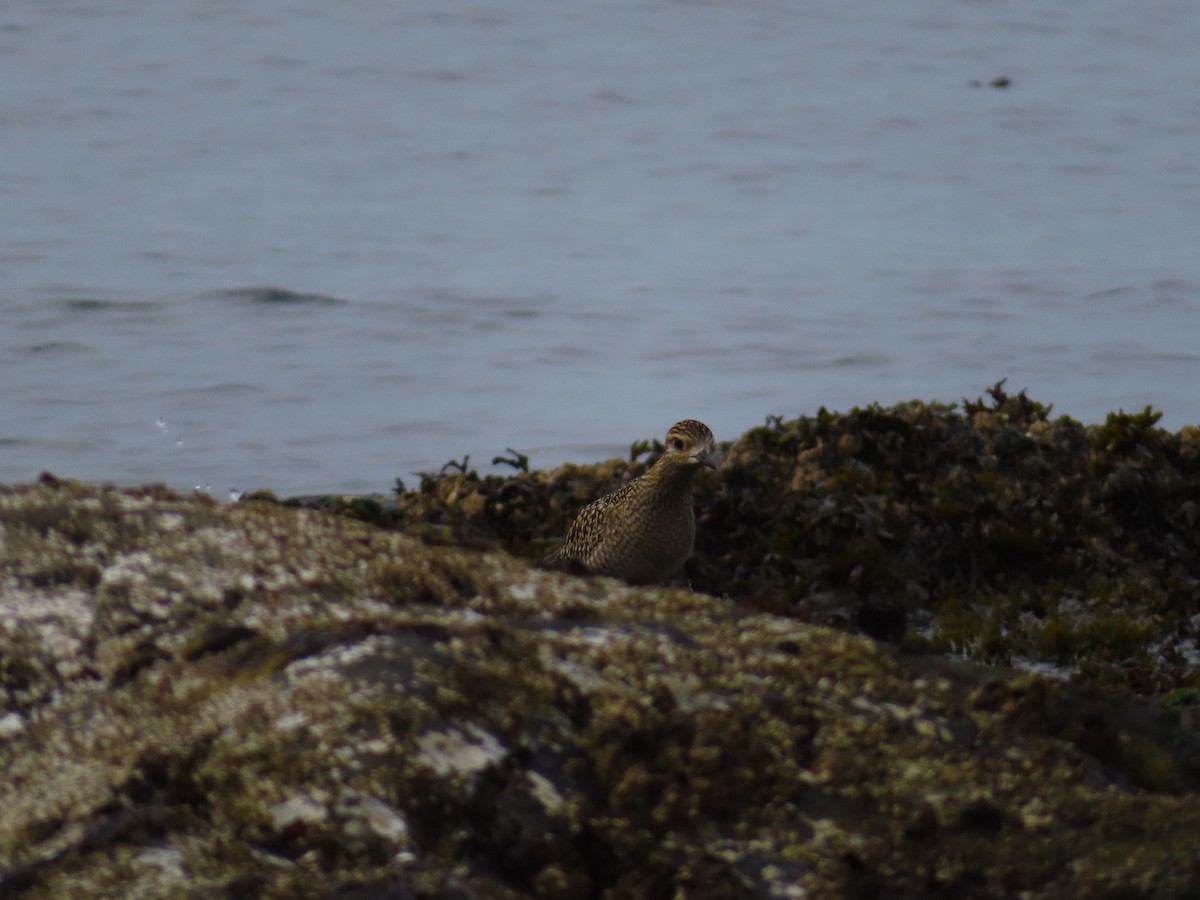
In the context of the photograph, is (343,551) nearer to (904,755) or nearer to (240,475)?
(904,755)

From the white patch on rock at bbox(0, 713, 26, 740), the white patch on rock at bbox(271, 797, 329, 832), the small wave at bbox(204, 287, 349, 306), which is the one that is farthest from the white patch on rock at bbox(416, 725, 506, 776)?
the small wave at bbox(204, 287, 349, 306)

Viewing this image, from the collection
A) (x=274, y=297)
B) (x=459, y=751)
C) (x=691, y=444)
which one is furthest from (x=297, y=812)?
(x=274, y=297)

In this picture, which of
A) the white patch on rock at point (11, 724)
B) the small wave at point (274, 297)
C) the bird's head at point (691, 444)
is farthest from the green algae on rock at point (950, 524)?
the small wave at point (274, 297)

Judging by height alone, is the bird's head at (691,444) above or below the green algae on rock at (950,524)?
above

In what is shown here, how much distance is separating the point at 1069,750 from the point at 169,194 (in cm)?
2376

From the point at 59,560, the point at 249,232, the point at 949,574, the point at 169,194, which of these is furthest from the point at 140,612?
the point at 169,194

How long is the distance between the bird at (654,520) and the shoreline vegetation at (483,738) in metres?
3.31

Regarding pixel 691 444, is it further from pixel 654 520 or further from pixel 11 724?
pixel 11 724

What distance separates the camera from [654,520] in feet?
23.0

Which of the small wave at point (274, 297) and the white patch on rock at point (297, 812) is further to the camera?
the small wave at point (274, 297)

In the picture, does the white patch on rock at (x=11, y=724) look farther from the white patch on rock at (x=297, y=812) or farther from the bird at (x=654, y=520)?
the bird at (x=654, y=520)

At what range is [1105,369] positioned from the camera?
18469mm

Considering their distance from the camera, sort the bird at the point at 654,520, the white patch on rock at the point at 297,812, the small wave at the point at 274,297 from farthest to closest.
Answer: the small wave at the point at 274,297 → the bird at the point at 654,520 → the white patch on rock at the point at 297,812

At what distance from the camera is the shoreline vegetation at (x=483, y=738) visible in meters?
2.64
